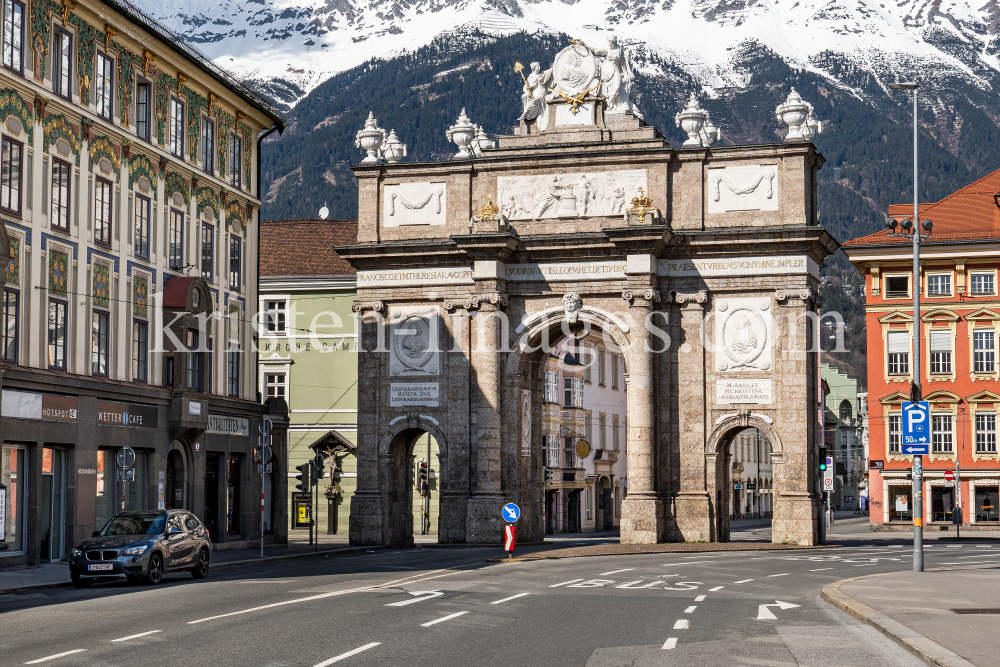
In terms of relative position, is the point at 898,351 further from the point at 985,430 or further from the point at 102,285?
the point at 102,285

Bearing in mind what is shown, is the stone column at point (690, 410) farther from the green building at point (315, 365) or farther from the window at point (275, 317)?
the window at point (275, 317)

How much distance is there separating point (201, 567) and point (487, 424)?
21417mm

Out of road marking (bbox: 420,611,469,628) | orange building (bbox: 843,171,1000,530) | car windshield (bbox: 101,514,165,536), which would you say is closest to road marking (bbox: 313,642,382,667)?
road marking (bbox: 420,611,469,628)

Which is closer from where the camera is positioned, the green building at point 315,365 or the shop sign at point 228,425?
the shop sign at point 228,425

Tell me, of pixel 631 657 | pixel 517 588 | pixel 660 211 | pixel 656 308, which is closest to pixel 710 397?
pixel 656 308

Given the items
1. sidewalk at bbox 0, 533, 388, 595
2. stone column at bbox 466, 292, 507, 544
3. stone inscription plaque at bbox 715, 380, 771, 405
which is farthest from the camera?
stone column at bbox 466, 292, 507, 544

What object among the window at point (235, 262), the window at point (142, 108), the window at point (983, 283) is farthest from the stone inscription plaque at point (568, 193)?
the window at point (983, 283)

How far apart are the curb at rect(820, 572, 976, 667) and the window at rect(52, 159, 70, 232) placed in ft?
75.6

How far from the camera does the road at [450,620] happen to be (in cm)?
1724

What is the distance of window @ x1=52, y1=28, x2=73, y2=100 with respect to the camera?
128 feet

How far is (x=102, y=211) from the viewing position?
138ft

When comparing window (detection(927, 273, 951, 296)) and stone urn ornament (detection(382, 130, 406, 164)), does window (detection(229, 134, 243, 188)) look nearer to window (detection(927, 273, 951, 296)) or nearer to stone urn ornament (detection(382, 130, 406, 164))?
stone urn ornament (detection(382, 130, 406, 164))

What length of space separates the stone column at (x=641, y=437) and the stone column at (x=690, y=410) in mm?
973

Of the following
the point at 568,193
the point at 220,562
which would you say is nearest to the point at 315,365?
the point at 568,193
